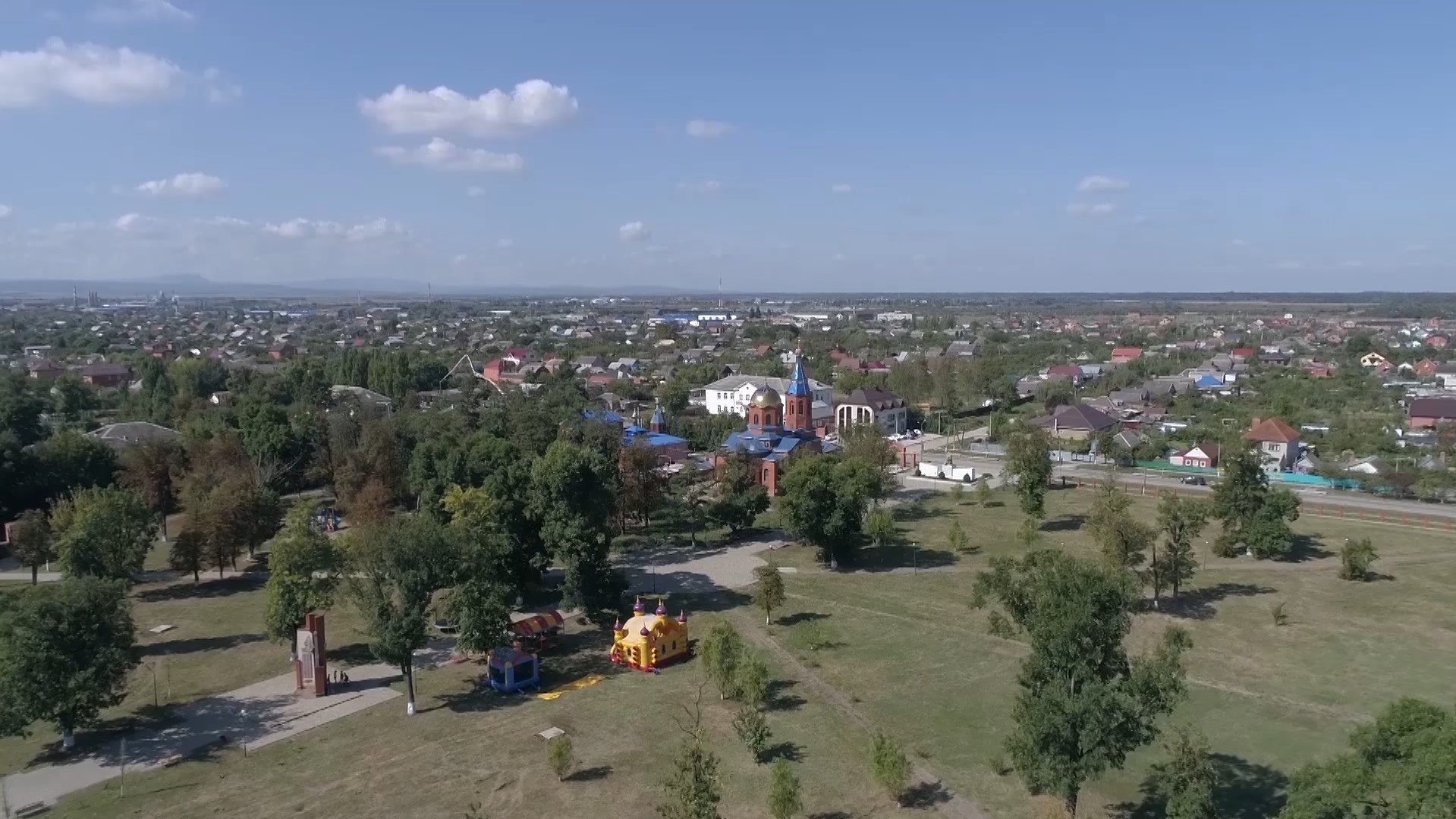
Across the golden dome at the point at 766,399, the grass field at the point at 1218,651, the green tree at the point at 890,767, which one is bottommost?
the grass field at the point at 1218,651

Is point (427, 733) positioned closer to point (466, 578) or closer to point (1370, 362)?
point (466, 578)

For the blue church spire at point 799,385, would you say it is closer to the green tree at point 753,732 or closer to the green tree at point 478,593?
the green tree at point 478,593

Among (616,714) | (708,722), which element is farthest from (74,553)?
(708,722)

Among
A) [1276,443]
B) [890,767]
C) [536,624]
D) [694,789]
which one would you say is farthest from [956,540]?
[1276,443]

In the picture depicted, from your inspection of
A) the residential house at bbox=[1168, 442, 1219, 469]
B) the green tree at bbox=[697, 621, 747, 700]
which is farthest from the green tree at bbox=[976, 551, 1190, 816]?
the residential house at bbox=[1168, 442, 1219, 469]

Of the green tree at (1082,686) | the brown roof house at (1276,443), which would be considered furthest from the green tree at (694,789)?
the brown roof house at (1276,443)

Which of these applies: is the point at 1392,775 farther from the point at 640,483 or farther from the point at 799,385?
the point at 799,385
